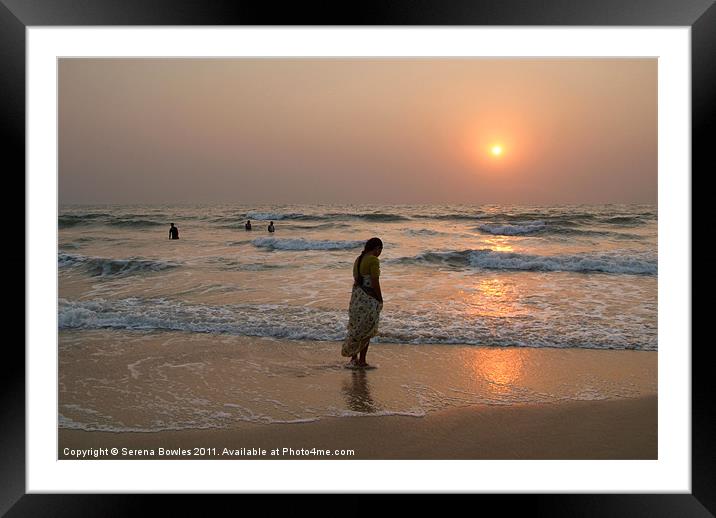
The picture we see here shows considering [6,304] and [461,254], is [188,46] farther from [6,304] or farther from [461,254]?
[461,254]

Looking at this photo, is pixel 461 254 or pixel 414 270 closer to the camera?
pixel 414 270

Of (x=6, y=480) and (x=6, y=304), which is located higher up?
(x=6, y=304)

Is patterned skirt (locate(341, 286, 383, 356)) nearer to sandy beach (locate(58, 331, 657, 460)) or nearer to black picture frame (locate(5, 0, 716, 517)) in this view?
sandy beach (locate(58, 331, 657, 460))

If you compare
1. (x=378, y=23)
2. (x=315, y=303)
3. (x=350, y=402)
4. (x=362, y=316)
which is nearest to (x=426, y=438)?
(x=350, y=402)

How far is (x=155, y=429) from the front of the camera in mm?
3322

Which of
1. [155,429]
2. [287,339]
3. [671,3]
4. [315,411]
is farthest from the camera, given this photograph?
[287,339]

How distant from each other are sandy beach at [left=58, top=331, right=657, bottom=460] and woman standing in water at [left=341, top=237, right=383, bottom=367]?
28 centimetres

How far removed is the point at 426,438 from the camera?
3.19 meters

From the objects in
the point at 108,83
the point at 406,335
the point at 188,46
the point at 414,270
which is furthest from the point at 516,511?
the point at 108,83

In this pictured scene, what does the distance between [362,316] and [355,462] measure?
1844 millimetres

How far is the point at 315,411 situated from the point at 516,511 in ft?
5.65

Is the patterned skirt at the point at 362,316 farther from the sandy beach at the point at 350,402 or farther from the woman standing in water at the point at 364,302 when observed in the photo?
the sandy beach at the point at 350,402

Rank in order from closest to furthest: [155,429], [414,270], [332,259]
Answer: [155,429]
[414,270]
[332,259]

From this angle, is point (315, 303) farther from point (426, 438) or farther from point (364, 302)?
point (426, 438)
